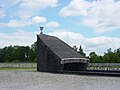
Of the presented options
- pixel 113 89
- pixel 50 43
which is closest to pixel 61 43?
pixel 50 43

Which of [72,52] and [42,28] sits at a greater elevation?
[42,28]

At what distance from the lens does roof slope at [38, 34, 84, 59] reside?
144ft

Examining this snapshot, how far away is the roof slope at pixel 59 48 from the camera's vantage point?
144ft

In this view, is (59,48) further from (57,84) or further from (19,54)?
(19,54)

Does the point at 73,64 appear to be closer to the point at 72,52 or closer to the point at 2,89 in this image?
the point at 72,52

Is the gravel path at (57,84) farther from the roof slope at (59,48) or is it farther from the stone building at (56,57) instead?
the roof slope at (59,48)

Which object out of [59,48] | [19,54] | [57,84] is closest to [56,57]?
[59,48]

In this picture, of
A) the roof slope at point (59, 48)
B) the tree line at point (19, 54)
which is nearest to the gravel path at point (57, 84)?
the roof slope at point (59, 48)

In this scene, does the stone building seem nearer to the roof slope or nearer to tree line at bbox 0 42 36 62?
the roof slope

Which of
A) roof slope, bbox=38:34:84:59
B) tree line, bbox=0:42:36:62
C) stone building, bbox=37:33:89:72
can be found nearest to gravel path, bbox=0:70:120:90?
stone building, bbox=37:33:89:72

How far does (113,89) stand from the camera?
1568 centimetres

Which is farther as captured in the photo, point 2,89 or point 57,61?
point 57,61

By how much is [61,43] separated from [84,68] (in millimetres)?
6893

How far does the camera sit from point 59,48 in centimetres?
4631
